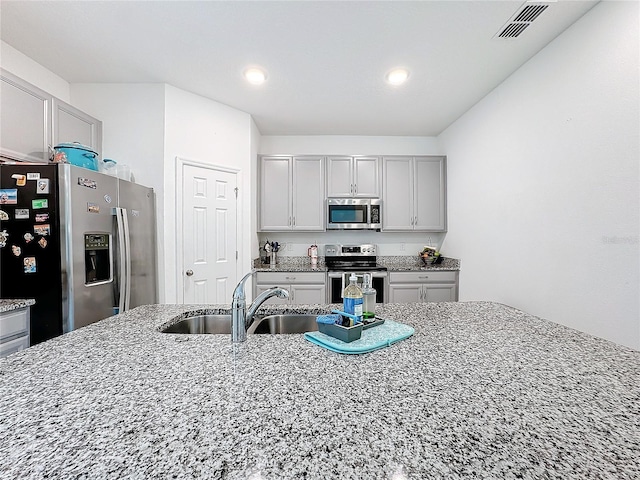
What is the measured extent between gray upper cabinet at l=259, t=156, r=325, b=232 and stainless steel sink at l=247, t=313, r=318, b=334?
2.26 m

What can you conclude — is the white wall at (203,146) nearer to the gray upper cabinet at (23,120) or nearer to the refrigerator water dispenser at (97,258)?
the refrigerator water dispenser at (97,258)

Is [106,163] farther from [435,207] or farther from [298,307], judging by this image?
[435,207]

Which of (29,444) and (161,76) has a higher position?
(161,76)

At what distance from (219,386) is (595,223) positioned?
222 centimetres

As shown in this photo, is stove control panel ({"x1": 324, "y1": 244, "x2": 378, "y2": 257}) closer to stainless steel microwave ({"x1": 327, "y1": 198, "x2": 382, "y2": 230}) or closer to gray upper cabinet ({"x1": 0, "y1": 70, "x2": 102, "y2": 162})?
stainless steel microwave ({"x1": 327, "y1": 198, "x2": 382, "y2": 230})

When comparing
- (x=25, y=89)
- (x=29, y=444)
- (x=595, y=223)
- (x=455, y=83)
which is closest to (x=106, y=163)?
(x=25, y=89)

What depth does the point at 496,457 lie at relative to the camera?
481 mm

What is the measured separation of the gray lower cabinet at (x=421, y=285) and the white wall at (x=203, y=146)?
5.84 ft

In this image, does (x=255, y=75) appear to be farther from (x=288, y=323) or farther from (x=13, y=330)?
(x=13, y=330)

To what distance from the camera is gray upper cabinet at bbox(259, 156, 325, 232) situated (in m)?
3.61

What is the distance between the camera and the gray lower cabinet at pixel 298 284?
10.9 feet

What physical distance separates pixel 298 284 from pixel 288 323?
1.92 m

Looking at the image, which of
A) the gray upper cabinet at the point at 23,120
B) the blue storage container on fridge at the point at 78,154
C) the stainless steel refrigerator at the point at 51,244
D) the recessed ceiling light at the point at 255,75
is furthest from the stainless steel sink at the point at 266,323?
the recessed ceiling light at the point at 255,75

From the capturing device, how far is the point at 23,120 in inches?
78.2
